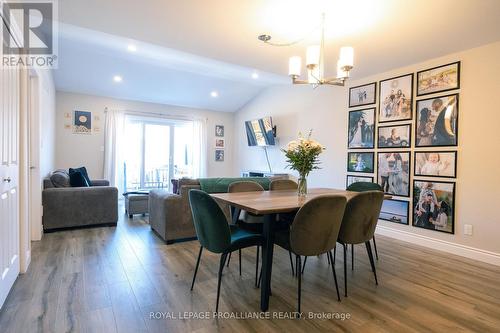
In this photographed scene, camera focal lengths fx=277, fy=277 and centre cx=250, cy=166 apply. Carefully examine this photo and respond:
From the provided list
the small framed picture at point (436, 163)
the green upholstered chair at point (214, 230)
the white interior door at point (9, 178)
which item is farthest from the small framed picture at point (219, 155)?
the green upholstered chair at point (214, 230)

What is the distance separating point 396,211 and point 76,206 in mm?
4610

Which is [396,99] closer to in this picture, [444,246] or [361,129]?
[361,129]

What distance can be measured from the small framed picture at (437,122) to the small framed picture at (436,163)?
0.12 meters

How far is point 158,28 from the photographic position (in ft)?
9.24

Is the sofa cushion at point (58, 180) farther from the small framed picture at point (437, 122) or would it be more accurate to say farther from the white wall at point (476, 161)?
the small framed picture at point (437, 122)

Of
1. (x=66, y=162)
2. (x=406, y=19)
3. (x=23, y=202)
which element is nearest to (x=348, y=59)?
(x=406, y=19)

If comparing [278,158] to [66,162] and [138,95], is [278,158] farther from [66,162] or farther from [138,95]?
[66,162]

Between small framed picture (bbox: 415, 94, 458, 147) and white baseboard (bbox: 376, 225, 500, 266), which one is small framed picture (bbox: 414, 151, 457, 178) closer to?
small framed picture (bbox: 415, 94, 458, 147)

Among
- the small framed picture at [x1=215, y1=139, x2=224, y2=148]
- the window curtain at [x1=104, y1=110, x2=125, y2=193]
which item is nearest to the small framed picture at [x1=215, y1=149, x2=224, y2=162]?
the small framed picture at [x1=215, y1=139, x2=224, y2=148]

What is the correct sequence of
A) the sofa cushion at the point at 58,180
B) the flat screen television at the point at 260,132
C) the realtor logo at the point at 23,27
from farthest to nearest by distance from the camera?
the flat screen television at the point at 260,132 < the sofa cushion at the point at 58,180 < the realtor logo at the point at 23,27

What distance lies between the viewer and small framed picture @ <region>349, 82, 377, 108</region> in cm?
423

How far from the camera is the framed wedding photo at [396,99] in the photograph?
12.5ft

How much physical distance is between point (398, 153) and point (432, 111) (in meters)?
0.68

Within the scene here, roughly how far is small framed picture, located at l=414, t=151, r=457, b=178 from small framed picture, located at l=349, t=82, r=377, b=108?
1.09m
